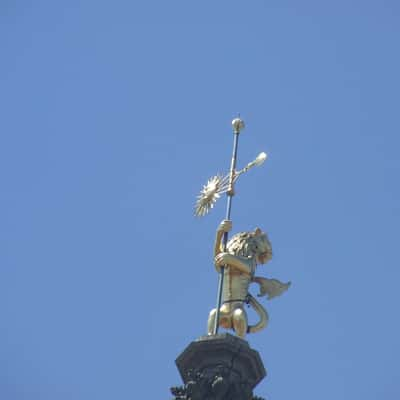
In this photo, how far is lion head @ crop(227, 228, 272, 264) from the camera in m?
60.3

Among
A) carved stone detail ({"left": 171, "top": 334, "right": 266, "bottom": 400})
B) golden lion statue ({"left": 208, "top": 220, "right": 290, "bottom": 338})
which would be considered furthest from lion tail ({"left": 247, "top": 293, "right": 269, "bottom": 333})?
carved stone detail ({"left": 171, "top": 334, "right": 266, "bottom": 400})

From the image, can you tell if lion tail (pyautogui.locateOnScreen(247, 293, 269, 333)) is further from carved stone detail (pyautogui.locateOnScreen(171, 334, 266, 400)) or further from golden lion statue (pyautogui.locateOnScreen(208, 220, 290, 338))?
carved stone detail (pyautogui.locateOnScreen(171, 334, 266, 400))

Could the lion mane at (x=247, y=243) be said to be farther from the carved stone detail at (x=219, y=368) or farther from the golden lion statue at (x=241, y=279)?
the carved stone detail at (x=219, y=368)

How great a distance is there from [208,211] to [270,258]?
2.82 m

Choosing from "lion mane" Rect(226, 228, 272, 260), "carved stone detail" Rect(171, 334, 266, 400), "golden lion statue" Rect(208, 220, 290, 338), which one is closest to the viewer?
"carved stone detail" Rect(171, 334, 266, 400)

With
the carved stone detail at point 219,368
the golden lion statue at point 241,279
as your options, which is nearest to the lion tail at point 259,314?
the golden lion statue at point 241,279

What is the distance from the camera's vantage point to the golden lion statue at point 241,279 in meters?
→ 58.4

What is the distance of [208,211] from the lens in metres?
61.6

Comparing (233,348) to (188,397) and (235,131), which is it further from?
(235,131)

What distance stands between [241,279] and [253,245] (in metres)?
1.47

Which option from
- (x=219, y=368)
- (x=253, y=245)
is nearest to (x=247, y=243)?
(x=253, y=245)

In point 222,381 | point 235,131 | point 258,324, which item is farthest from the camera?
point 235,131

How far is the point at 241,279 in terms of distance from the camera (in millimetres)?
59625

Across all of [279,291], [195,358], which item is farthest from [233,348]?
[279,291]
